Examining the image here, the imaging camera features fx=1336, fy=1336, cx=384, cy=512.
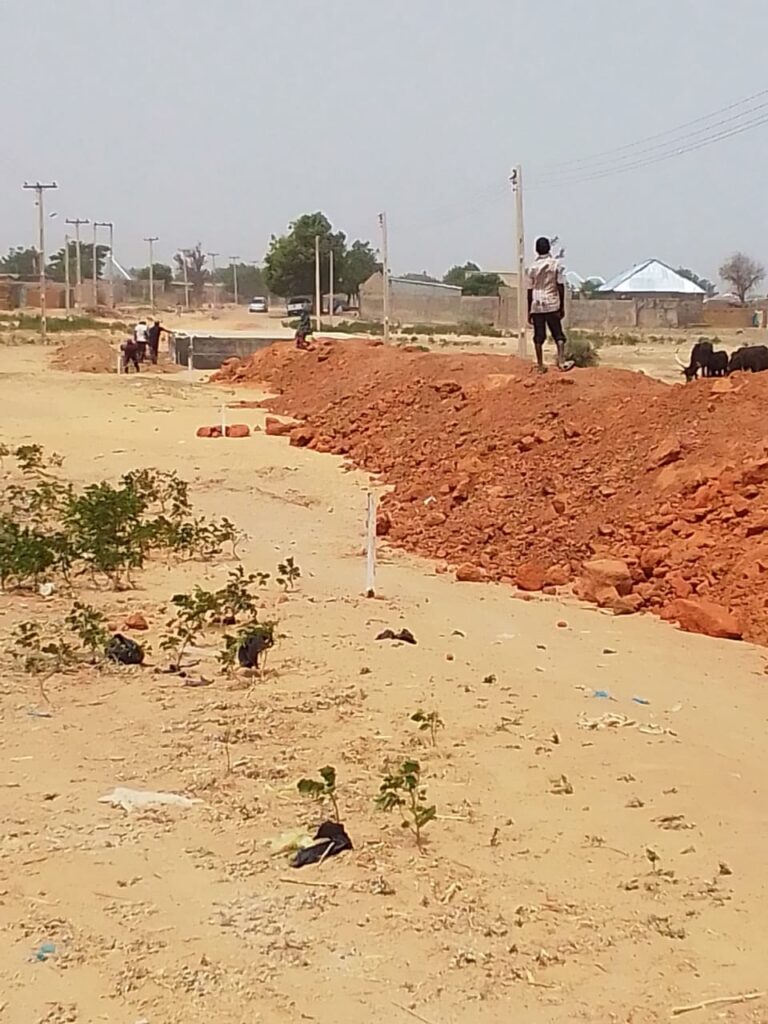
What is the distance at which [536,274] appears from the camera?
43.7 feet

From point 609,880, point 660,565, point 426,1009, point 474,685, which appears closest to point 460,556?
point 660,565

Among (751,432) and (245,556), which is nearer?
(245,556)

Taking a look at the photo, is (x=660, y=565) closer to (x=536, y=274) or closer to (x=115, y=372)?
(x=536, y=274)

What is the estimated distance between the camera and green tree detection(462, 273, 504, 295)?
222 feet

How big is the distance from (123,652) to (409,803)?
225 centimetres

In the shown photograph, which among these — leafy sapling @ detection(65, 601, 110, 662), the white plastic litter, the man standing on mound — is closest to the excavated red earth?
the man standing on mound

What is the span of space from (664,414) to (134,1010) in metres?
9.41

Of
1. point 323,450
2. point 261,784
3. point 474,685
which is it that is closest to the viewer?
point 261,784

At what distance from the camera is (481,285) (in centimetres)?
6794

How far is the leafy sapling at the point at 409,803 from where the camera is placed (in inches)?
165

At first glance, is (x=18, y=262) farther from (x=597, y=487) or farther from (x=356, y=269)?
(x=597, y=487)

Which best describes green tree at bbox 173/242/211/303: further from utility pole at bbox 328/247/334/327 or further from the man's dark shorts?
the man's dark shorts

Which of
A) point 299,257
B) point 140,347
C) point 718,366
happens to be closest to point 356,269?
point 299,257

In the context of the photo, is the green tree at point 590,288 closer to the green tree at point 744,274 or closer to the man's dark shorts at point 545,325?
the green tree at point 744,274
